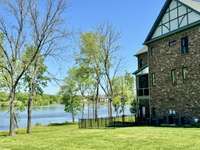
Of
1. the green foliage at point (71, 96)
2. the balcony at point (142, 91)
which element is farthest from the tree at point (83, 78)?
the balcony at point (142, 91)

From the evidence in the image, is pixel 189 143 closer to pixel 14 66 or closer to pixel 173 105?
pixel 173 105

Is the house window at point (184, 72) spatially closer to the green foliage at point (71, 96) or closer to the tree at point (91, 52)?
the tree at point (91, 52)

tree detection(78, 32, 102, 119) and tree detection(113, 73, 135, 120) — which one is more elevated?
tree detection(78, 32, 102, 119)

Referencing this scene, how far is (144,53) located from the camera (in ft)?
115

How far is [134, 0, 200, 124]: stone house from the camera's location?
80.3 feet

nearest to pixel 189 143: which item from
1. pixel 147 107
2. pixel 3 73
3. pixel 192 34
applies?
pixel 192 34

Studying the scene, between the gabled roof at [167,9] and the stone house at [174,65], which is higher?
the gabled roof at [167,9]

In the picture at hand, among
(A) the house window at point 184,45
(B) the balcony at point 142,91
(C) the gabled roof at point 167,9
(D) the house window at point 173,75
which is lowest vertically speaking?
(B) the balcony at point 142,91

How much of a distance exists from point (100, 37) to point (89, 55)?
2863mm

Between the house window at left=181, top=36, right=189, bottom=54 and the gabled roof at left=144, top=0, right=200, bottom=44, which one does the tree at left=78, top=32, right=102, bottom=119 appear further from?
the house window at left=181, top=36, right=189, bottom=54

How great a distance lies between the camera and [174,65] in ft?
87.7

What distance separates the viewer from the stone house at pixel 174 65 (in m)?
24.5

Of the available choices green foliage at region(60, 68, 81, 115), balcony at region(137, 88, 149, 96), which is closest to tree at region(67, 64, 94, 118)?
green foliage at region(60, 68, 81, 115)

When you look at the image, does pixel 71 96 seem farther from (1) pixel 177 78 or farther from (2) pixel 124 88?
(1) pixel 177 78
